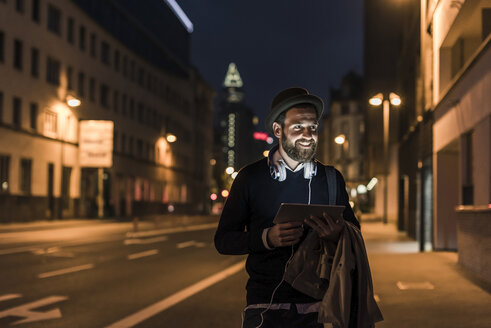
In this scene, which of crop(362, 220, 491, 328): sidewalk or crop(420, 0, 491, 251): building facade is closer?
crop(362, 220, 491, 328): sidewalk

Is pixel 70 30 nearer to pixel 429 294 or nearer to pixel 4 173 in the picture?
pixel 4 173

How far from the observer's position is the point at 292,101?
12.1 ft

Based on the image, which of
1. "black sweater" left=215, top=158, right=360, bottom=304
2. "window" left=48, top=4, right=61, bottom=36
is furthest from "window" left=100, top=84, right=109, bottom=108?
"black sweater" left=215, top=158, right=360, bottom=304

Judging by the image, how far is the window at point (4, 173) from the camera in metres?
41.1

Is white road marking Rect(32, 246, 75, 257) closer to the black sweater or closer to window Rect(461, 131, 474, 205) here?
window Rect(461, 131, 474, 205)

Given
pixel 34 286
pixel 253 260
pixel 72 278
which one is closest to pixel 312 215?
pixel 253 260

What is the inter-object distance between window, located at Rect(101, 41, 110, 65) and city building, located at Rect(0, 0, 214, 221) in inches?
4.6

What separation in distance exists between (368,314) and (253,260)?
63 centimetres

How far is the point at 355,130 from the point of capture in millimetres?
112375

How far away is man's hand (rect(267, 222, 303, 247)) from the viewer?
3369 millimetres

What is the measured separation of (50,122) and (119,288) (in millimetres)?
37852

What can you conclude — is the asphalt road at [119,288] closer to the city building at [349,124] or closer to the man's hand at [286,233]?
the man's hand at [286,233]

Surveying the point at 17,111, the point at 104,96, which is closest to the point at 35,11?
the point at 17,111

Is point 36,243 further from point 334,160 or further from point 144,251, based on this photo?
point 334,160
